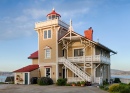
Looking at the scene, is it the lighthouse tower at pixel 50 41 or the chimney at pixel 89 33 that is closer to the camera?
the lighthouse tower at pixel 50 41

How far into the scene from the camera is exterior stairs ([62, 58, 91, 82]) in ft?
91.8

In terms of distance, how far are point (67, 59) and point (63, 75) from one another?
3.21 metres

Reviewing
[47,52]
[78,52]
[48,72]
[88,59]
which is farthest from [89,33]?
[48,72]

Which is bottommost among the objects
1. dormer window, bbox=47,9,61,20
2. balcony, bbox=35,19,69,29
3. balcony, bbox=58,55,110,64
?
balcony, bbox=58,55,110,64

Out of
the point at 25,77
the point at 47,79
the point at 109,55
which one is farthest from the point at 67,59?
the point at 109,55

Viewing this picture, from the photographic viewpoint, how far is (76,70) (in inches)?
1144

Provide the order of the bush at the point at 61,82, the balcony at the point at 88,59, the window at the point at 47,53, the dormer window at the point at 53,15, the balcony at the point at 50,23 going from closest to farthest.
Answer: the bush at the point at 61,82, the balcony at the point at 88,59, the balcony at the point at 50,23, the window at the point at 47,53, the dormer window at the point at 53,15

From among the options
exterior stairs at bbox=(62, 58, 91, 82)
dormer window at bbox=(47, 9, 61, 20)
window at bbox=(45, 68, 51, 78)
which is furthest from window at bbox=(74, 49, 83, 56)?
dormer window at bbox=(47, 9, 61, 20)

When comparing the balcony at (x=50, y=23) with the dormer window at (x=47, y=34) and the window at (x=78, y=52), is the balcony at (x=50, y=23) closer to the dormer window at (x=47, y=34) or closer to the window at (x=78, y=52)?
the dormer window at (x=47, y=34)

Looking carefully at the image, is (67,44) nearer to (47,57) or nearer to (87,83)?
(47,57)

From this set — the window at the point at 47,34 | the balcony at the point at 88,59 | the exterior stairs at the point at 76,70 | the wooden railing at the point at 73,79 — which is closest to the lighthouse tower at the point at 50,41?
the window at the point at 47,34

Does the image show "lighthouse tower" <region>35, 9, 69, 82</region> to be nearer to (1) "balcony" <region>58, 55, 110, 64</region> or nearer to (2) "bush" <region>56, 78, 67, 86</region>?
(1) "balcony" <region>58, 55, 110, 64</region>

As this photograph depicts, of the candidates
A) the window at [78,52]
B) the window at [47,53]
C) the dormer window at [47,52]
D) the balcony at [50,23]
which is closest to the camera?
the window at [78,52]

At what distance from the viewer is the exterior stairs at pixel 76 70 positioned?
28.0 m
